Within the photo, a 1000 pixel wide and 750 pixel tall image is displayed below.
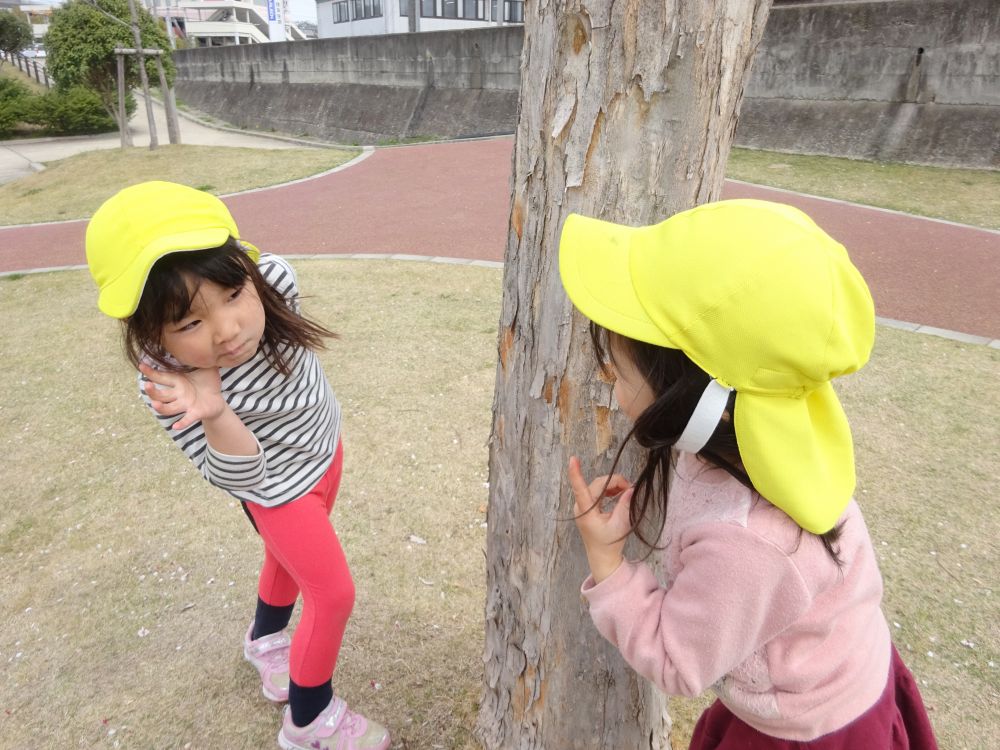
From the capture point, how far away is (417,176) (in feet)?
36.2

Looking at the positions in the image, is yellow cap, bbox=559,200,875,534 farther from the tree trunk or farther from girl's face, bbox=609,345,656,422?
the tree trunk

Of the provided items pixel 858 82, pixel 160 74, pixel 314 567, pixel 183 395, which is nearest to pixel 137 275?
pixel 183 395

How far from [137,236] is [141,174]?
463 inches

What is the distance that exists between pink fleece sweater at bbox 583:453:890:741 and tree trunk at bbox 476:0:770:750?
33 cm

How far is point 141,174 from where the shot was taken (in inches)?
456

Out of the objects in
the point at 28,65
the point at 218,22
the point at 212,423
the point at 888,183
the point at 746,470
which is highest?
the point at 218,22

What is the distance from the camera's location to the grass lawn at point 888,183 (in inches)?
327

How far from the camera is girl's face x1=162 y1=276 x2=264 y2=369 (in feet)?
4.73

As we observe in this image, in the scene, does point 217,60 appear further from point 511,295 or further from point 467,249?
point 511,295

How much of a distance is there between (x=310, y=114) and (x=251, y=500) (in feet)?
74.0

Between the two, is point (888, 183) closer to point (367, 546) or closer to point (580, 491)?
point (367, 546)

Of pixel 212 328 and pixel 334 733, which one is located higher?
pixel 212 328

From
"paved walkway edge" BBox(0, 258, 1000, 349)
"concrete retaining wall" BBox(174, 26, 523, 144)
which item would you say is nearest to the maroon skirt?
"paved walkway edge" BBox(0, 258, 1000, 349)

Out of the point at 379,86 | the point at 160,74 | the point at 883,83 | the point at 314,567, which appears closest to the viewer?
the point at 314,567
